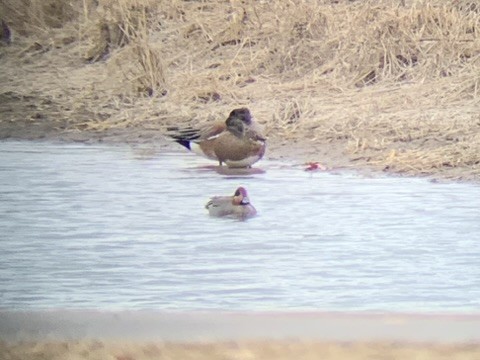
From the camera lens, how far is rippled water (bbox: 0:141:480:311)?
5000 millimetres

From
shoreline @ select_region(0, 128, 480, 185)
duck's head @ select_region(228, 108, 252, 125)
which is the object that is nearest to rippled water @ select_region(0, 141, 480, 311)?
shoreline @ select_region(0, 128, 480, 185)

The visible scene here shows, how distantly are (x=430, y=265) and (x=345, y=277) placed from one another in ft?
0.76

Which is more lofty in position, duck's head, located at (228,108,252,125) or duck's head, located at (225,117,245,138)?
duck's head, located at (228,108,252,125)

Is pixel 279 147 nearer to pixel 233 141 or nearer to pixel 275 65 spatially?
pixel 233 141

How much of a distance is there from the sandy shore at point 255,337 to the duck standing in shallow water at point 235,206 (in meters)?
0.28

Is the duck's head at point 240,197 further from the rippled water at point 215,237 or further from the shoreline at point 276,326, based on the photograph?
the shoreline at point 276,326

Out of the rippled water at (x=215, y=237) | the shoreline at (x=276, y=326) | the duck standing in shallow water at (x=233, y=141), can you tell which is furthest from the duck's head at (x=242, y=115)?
the shoreline at (x=276, y=326)

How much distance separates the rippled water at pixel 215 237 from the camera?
500 centimetres

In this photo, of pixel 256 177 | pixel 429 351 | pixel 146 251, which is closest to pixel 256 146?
pixel 256 177

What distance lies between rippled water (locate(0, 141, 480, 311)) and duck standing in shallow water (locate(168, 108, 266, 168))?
0.14 feet

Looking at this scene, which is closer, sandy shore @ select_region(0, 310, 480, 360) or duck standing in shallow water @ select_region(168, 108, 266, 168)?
sandy shore @ select_region(0, 310, 480, 360)

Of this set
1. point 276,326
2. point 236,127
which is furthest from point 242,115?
point 276,326

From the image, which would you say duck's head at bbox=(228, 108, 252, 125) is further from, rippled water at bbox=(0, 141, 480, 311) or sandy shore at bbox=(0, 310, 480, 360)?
sandy shore at bbox=(0, 310, 480, 360)

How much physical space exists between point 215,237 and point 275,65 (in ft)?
1.66
